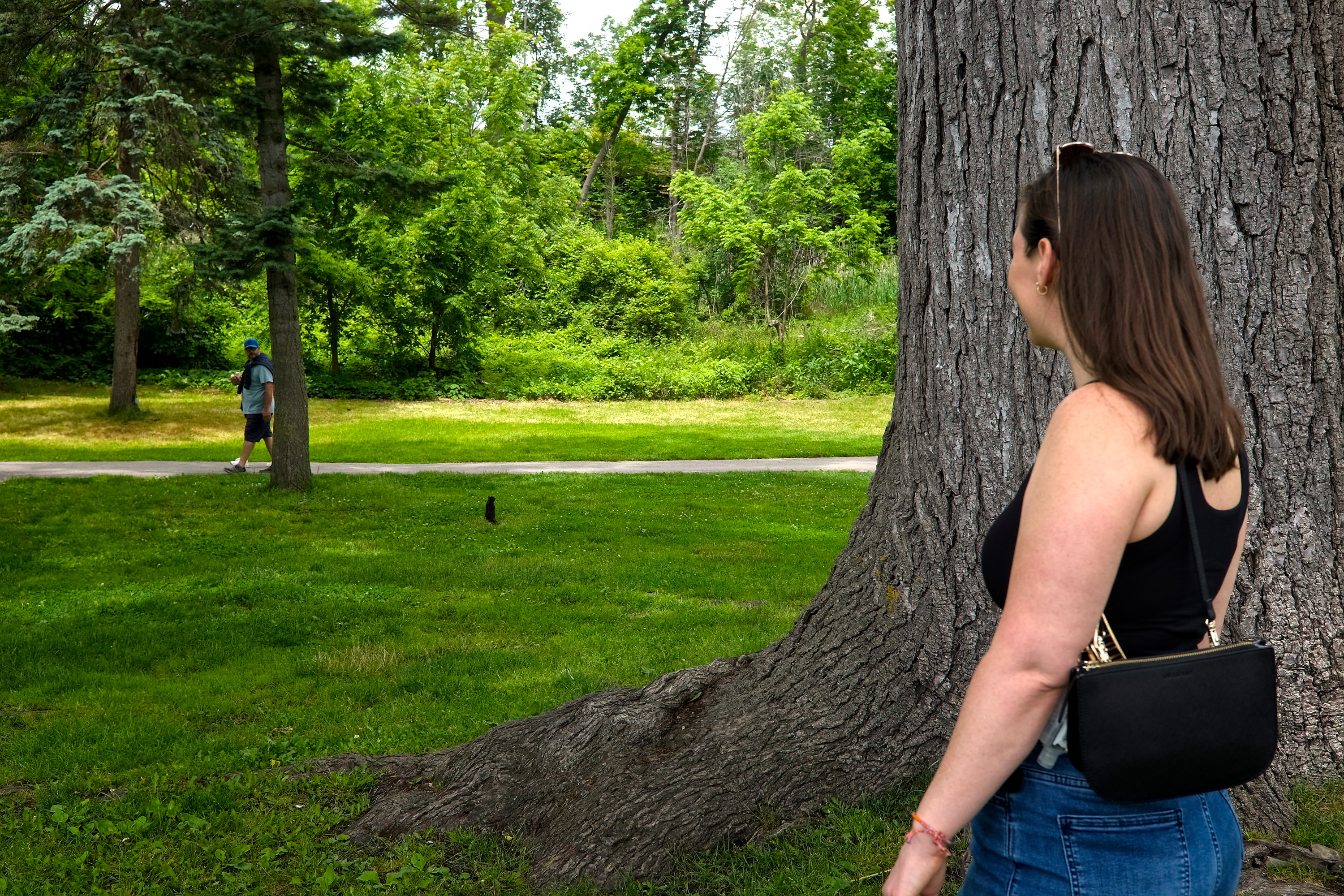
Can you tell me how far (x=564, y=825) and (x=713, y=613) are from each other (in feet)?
13.5

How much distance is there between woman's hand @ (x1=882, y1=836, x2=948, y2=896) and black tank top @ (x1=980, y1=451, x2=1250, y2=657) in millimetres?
404

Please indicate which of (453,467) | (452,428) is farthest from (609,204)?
(453,467)

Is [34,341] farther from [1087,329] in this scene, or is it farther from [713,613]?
[1087,329]

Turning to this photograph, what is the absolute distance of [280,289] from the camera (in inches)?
489

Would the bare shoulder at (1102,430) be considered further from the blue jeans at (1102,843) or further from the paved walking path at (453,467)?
the paved walking path at (453,467)

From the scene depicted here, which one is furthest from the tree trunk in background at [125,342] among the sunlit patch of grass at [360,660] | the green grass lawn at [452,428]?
the sunlit patch of grass at [360,660]

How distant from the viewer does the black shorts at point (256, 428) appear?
1439 centimetres

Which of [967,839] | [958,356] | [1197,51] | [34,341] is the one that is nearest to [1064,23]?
[1197,51]

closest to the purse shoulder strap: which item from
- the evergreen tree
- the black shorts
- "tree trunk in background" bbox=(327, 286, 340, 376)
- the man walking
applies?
the man walking

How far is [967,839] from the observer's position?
299 centimetres

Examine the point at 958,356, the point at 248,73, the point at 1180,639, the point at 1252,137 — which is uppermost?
the point at 248,73

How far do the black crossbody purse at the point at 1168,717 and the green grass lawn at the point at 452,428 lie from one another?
15.6 meters

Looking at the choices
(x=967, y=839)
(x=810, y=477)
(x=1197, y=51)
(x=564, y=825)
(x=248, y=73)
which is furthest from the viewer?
(x=810, y=477)

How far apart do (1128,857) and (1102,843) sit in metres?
0.05
